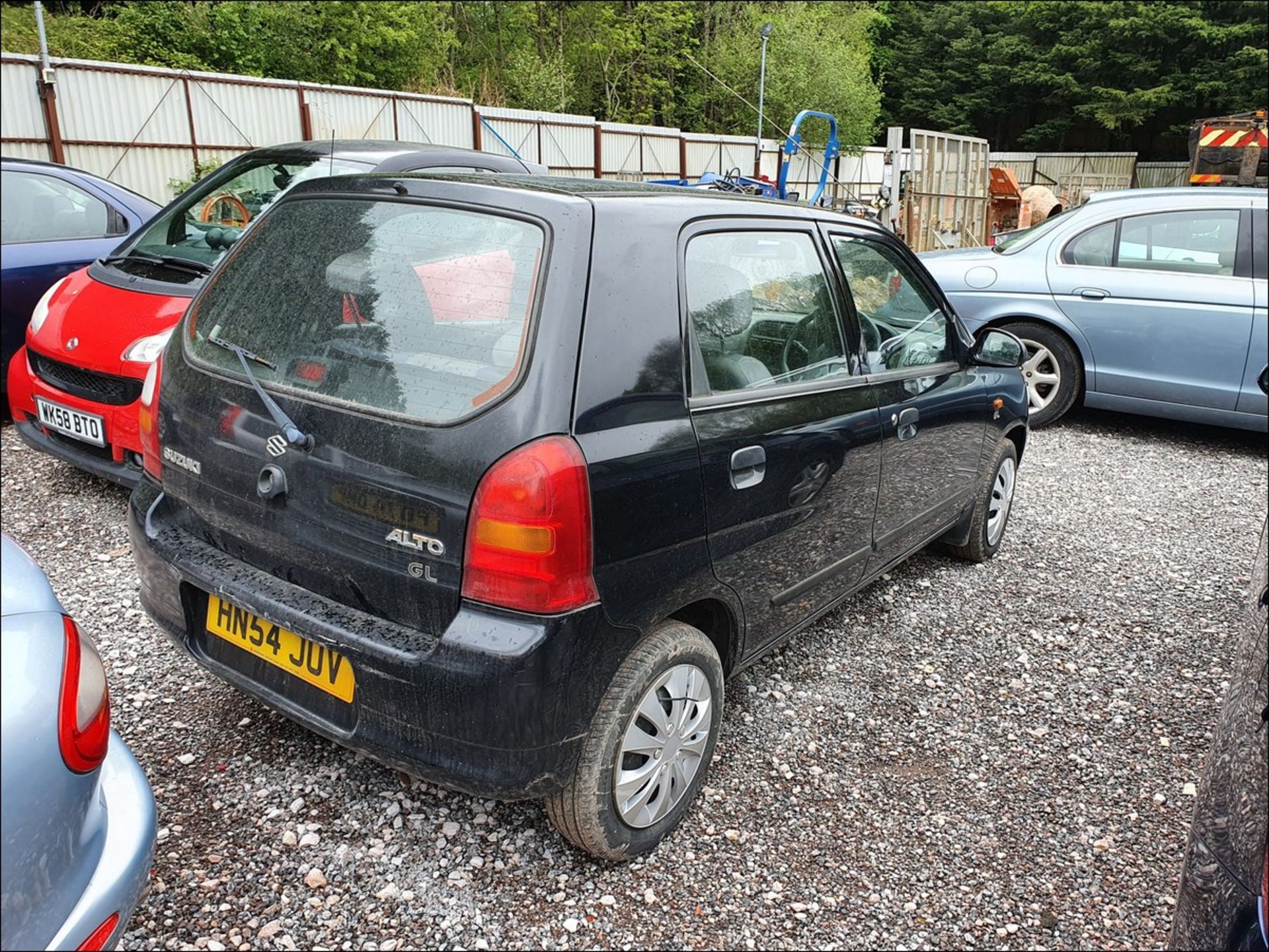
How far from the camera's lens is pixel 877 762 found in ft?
9.79

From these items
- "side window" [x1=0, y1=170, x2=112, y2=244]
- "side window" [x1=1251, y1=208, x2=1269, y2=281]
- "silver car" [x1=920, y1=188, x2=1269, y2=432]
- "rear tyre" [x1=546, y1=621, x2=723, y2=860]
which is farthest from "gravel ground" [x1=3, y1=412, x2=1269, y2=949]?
"side window" [x1=1251, y1=208, x2=1269, y2=281]

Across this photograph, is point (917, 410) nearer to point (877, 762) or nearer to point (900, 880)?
point (877, 762)

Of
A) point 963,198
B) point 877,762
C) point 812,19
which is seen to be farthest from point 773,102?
point 877,762

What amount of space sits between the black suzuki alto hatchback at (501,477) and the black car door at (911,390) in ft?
1.40

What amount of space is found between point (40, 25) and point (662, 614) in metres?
14.0

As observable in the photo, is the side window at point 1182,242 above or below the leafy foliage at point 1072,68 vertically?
below

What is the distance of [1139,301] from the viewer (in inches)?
255

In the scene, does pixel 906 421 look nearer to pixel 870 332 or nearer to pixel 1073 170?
pixel 870 332

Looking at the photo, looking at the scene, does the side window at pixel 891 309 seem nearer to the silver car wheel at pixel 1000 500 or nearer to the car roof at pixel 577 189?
the car roof at pixel 577 189

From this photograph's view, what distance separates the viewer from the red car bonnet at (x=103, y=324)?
166 inches

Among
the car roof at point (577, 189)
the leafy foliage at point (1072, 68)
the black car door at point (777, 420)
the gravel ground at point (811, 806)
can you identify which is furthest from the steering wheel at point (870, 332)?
the leafy foliage at point (1072, 68)

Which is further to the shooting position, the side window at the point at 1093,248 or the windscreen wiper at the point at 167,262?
the side window at the point at 1093,248

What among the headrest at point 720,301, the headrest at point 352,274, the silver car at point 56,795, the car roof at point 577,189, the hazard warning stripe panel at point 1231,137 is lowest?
the silver car at point 56,795

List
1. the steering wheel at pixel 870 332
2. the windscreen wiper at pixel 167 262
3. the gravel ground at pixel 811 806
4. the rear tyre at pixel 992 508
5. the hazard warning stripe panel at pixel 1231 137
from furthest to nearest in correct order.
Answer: the hazard warning stripe panel at pixel 1231 137 < the windscreen wiper at pixel 167 262 < the rear tyre at pixel 992 508 < the steering wheel at pixel 870 332 < the gravel ground at pixel 811 806
